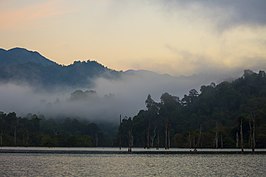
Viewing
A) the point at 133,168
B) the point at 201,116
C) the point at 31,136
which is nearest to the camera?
the point at 133,168

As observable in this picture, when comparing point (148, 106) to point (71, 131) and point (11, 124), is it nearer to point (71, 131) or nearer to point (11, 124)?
point (71, 131)

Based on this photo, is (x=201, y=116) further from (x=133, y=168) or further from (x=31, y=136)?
(x=133, y=168)

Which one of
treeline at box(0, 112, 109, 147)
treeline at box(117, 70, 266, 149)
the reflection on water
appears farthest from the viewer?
treeline at box(0, 112, 109, 147)

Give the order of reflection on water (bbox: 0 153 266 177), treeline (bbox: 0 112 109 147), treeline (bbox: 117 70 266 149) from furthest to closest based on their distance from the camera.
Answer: treeline (bbox: 0 112 109 147)
treeline (bbox: 117 70 266 149)
reflection on water (bbox: 0 153 266 177)

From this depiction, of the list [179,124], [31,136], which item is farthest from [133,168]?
[179,124]

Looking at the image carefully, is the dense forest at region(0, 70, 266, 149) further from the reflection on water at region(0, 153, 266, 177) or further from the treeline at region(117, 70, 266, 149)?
the reflection on water at region(0, 153, 266, 177)

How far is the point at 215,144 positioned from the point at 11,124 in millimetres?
65732

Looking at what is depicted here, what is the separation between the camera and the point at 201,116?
15012 centimetres

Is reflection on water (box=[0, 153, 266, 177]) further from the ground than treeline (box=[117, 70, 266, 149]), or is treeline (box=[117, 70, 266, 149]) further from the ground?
treeline (box=[117, 70, 266, 149])

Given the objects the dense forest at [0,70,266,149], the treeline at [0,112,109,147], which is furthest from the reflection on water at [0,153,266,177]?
the treeline at [0,112,109,147]

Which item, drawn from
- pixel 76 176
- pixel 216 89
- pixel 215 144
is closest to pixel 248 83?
pixel 216 89

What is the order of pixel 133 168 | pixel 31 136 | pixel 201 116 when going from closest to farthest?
pixel 133 168
pixel 31 136
pixel 201 116

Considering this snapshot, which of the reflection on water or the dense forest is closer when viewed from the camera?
the reflection on water

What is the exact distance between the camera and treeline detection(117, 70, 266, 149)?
415ft
